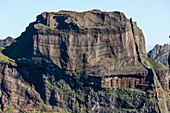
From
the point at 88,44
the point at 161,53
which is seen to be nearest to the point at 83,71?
the point at 88,44

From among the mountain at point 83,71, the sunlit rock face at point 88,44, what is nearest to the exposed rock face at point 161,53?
the mountain at point 83,71

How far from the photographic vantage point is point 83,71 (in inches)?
5689

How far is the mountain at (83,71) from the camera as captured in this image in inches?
5635

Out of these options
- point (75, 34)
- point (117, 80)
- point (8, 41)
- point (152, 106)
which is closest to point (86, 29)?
point (75, 34)

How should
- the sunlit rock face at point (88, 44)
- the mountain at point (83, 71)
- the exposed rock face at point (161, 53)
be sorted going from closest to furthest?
the mountain at point (83, 71) → the sunlit rock face at point (88, 44) → the exposed rock face at point (161, 53)

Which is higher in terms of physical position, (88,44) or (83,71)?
(88,44)

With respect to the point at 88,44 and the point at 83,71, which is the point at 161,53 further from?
the point at 83,71

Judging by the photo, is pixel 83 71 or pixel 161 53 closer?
pixel 83 71

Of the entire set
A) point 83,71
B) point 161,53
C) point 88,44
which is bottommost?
point 83,71

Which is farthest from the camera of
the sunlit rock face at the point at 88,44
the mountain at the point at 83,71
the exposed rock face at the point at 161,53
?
the exposed rock face at the point at 161,53

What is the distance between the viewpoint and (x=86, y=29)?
5689 inches

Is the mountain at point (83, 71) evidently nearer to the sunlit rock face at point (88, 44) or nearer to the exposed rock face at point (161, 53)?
the sunlit rock face at point (88, 44)

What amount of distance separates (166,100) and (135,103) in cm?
838

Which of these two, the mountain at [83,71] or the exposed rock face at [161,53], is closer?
the mountain at [83,71]
